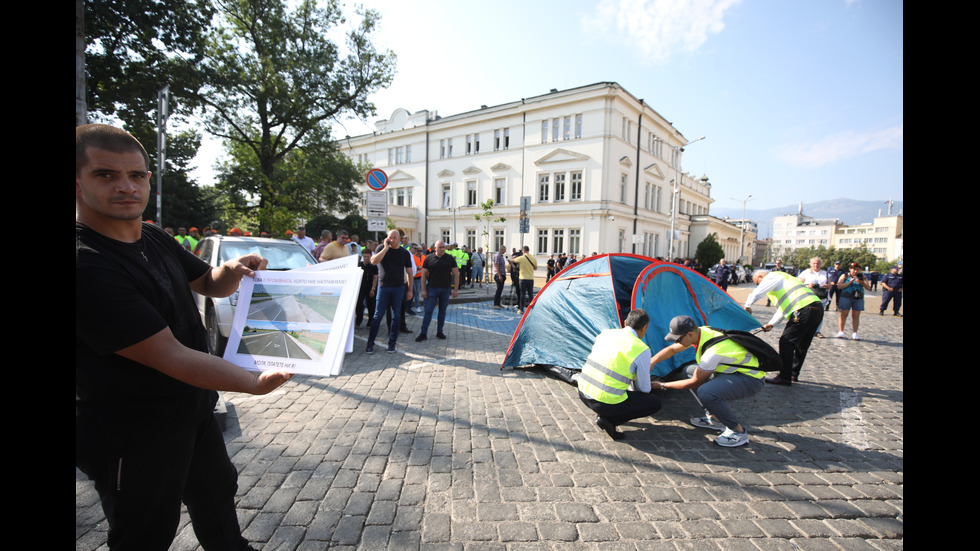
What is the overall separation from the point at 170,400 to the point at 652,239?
4247cm

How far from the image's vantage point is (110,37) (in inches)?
544

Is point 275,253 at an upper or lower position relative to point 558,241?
lower

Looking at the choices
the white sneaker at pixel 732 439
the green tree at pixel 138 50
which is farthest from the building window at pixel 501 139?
the white sneaker at pixel 732 439

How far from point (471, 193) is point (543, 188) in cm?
734

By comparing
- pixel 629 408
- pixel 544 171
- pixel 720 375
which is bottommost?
pixel 629 408

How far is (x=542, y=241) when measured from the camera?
36031 millimetres

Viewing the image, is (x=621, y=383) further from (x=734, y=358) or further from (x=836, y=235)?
(x=836, y=235)

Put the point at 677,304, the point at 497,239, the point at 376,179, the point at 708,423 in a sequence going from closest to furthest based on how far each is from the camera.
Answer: the point at 708,423 → the point at 677,304 → the point at 376,179 → the point at 497,239

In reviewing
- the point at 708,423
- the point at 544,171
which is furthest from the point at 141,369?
the point at 544,171

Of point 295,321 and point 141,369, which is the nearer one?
point 141,369

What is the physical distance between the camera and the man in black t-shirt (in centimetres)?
128

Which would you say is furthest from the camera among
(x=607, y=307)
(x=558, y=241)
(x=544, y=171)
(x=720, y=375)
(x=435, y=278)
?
(x=544, y=171)
